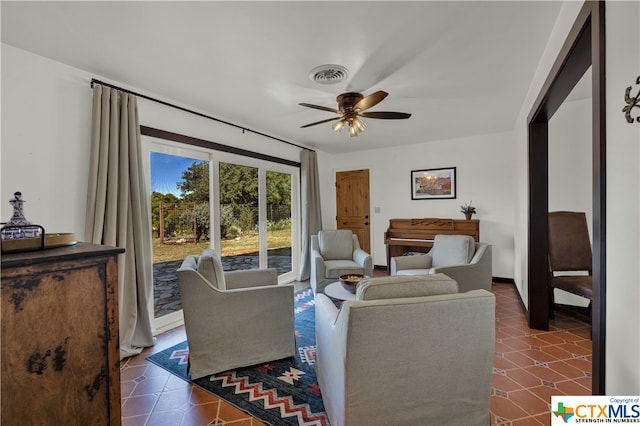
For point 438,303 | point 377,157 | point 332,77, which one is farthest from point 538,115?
point 377,157

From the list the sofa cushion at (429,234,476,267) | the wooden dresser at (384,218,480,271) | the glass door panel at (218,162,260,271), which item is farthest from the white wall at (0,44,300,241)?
the wooden dresser at (384,218,480,271)

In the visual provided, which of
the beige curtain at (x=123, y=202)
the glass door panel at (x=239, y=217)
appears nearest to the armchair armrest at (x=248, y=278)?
the beige curtain at (x=123, y=202)

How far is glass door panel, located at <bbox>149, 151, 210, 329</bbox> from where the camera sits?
3.11m

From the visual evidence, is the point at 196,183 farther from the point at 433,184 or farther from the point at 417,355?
the point at 433,184

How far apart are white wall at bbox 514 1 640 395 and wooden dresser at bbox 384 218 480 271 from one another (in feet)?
12.0

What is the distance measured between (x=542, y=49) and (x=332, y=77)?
1.55 metres

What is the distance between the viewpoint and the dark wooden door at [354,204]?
585 centimetres

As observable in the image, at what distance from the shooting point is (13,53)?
207 cm

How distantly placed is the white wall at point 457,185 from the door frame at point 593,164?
1906 mm

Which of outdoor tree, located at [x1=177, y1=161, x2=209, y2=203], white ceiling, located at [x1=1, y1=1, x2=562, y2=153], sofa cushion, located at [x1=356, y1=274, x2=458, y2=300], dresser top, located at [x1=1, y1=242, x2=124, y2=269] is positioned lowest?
sofa cushion, located at [x1=356, y1=274, x2=458, y2=300]

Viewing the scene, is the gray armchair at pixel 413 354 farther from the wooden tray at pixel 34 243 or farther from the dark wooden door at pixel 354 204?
the dark wooden door at pixel 354 204

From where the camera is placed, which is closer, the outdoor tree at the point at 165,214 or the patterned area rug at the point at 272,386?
the patterned area rug at the point at 272,386

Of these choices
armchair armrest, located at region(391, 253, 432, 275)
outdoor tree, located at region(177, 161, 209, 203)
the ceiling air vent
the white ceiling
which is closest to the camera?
the white ceiling

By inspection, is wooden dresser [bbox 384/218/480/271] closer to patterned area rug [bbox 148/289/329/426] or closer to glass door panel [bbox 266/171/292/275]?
glass door panel [bbox 266/171/292/275]
